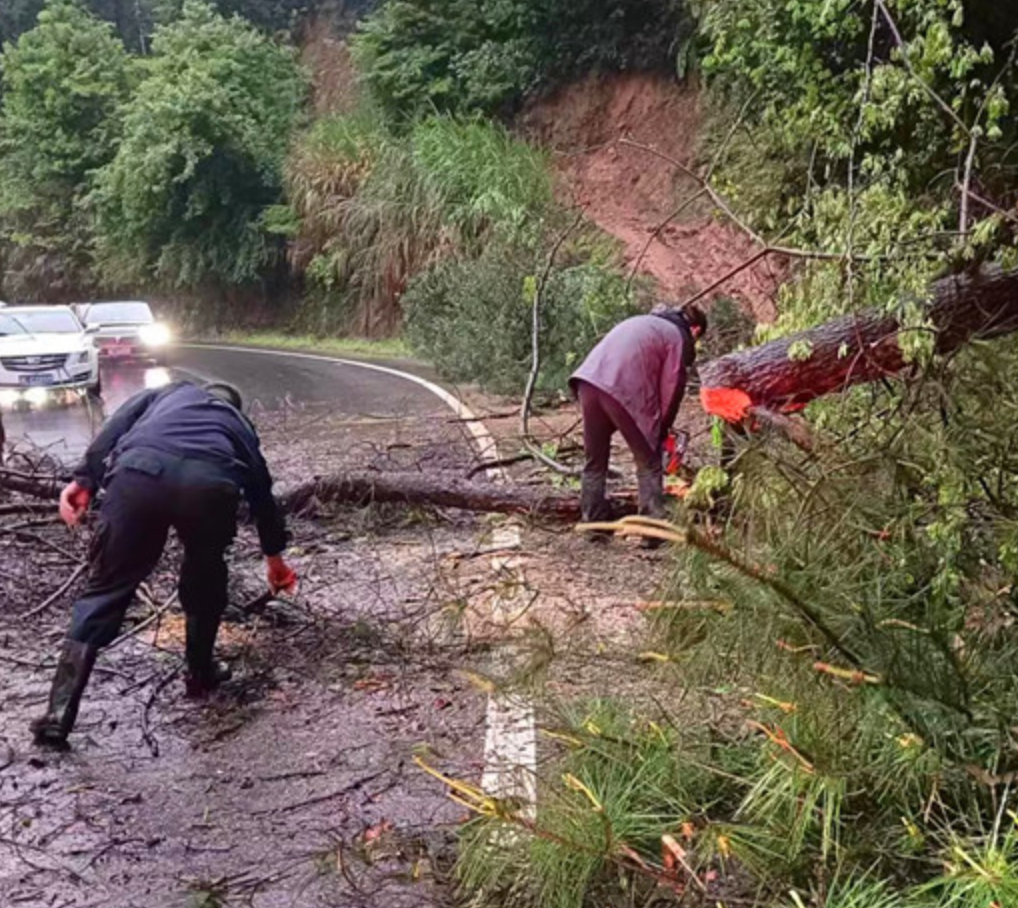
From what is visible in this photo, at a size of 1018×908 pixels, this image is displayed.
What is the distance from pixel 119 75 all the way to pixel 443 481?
37.1 m

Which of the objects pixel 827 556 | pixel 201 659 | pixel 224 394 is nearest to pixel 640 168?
pixel 224 394

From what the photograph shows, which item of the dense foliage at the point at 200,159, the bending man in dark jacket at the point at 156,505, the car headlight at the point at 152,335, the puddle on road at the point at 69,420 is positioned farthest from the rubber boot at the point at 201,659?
the dense foliage at the point at 200,159

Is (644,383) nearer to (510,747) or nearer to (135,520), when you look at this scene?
(510,747)

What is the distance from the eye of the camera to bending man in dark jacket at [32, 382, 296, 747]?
4625 mm

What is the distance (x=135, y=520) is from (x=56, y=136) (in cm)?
3855

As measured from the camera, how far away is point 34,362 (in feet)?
58.2

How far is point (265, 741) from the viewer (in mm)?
4684

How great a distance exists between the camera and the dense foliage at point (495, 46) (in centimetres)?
2472

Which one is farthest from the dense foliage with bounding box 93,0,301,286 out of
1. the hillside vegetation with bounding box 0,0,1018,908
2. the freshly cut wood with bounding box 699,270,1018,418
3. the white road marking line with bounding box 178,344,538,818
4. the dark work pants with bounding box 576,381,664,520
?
the white road marking line with bounding box 178,344,538,818

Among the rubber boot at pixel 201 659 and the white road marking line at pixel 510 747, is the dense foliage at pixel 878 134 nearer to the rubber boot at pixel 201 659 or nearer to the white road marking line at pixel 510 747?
the white road marking line at pixel 510 747

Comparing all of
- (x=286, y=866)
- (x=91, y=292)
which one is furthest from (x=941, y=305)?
(x=91, y=292)

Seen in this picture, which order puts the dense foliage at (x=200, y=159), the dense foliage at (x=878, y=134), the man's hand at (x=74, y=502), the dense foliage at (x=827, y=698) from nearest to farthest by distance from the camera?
1. the dense foliage at (x=827, y=698)
2. the man's hand at (x=74, y=502)
3. the dense foliage at (x=878, y=134)
4. the dense foliage at (x=200, y=159)

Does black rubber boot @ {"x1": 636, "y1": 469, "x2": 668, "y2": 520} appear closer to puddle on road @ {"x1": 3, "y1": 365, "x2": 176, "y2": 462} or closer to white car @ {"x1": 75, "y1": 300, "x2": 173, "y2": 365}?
puddle on road @ {"x1": 3, "y1": 365, "x2": 176, "y2": 462}

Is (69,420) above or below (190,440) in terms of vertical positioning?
below
